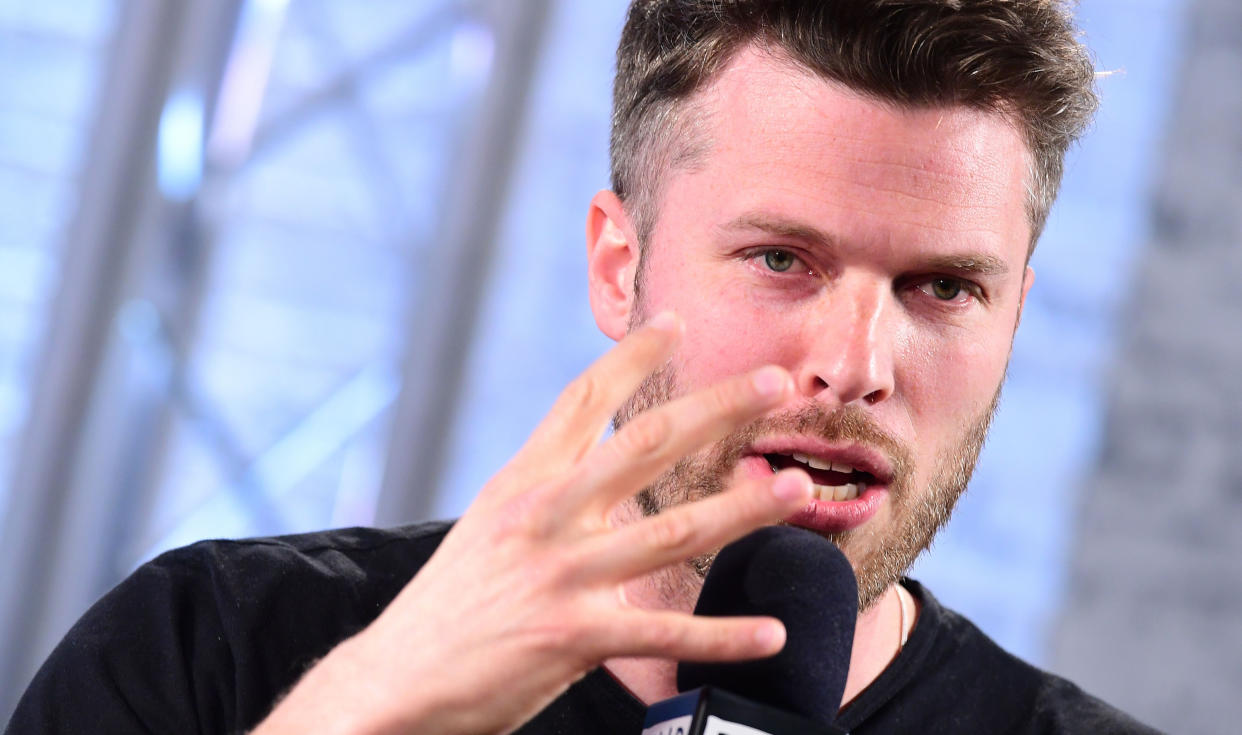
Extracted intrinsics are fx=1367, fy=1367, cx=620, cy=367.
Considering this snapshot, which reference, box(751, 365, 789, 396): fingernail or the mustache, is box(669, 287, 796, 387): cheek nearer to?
the mustache

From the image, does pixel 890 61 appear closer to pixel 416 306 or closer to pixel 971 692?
pixel 971 692

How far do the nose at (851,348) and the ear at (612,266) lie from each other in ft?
1.01

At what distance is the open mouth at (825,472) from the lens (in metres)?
1.24

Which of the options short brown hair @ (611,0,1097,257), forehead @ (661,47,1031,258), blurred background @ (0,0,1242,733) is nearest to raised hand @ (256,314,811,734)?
forehead @ (661,47,1031,258)

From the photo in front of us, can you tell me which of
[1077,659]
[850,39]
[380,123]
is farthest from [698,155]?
[1077,659]

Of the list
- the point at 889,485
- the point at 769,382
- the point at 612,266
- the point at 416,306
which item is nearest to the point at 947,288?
the point at 889,485

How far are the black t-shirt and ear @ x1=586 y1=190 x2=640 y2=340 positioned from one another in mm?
306

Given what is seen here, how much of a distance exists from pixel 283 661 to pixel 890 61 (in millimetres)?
827

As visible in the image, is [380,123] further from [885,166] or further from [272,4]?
[885,166]

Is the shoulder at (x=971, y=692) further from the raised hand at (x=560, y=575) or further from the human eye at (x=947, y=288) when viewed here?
the raised hand at (x=560, y=575)

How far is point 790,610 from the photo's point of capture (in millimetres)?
1027

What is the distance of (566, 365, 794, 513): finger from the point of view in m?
0.86

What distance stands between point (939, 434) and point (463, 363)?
7.68 ft

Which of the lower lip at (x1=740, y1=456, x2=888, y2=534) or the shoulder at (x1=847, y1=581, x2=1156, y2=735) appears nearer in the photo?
the lower lip at (x1=740, y1=456, x2=888, y2=534)
